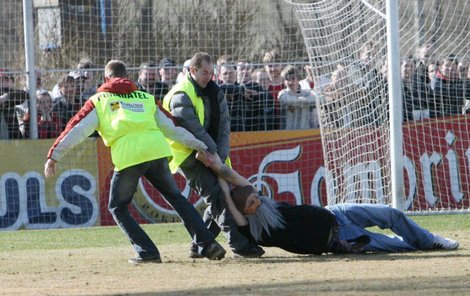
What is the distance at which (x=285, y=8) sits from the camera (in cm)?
2169

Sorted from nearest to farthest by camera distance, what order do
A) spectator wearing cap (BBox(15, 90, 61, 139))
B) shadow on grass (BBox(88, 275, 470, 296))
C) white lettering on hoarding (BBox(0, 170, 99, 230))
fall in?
shadow on grass (BBox(88, 275, 470, 296)) → white lettering on hoarding (BBox(0, 170, 99, 230)) → spectator wearing cap (BBox(15, 90, 61, 139))

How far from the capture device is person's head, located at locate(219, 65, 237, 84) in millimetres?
16438

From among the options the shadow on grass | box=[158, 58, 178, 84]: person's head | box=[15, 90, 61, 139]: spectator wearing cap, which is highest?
box=[158, 58, 178, 84]: person's head

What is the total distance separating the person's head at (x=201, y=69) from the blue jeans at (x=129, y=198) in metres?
0.81

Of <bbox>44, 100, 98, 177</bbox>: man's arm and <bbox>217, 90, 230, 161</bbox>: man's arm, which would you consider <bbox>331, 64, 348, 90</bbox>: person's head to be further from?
<bbox>44, 100, 98, 177</bbox>: man's arm

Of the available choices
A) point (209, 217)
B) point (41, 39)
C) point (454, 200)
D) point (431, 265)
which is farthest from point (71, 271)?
point (41, 39)

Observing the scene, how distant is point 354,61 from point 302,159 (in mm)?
2436

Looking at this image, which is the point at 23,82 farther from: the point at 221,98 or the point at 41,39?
the point at 221,98

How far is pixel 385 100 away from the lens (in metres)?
14.3

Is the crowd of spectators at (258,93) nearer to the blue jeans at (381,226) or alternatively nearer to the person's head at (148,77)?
the person's head at (148,77)

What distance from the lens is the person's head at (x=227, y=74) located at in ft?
53.9

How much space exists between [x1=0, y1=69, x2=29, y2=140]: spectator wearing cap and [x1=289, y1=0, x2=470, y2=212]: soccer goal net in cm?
419

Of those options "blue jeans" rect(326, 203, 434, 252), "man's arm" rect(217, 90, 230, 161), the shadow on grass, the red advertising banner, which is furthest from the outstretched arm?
the red advertising banner

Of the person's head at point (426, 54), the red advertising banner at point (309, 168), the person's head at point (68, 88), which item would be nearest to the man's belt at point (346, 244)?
the red advertising banner at point (309, 168)
